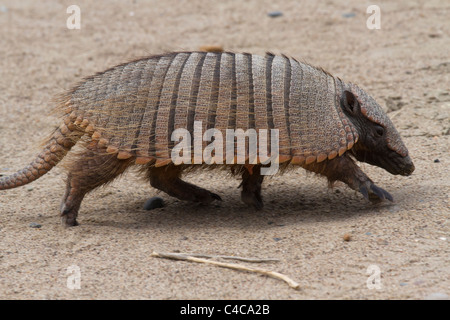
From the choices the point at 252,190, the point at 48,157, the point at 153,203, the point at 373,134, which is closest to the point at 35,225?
the point at 48,157

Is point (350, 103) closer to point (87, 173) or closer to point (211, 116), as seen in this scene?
point (211, 116)

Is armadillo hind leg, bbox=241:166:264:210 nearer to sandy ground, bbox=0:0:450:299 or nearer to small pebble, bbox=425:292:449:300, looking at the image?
sandy ground, bbox=0:0:450:299

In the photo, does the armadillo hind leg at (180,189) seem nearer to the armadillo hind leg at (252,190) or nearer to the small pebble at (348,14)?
the armadillo hind leg at (252,190)

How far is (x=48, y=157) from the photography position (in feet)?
18.7

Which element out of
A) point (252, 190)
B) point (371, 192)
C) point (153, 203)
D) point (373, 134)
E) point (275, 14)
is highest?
point (275, 14)

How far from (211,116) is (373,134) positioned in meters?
1.46

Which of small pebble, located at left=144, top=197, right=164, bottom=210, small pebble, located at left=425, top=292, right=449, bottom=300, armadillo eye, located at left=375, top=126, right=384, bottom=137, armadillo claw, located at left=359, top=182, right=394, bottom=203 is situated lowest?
small pebble, located at left=144, top=197, right=164, bottom=210

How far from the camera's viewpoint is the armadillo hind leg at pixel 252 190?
5848 mm

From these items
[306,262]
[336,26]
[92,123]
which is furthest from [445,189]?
[336,26]

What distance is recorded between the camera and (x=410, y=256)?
457 centimetres

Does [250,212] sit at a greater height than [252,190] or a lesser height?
lesser

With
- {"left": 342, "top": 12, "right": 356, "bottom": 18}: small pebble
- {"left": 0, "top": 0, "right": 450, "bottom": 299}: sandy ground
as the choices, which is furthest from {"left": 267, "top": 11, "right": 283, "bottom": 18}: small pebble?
{"left": 342, "top": 12, "right": 356, "bottom": 18}: small pebble

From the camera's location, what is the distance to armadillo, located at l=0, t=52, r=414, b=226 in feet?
17.2

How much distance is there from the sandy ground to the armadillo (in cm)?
47
